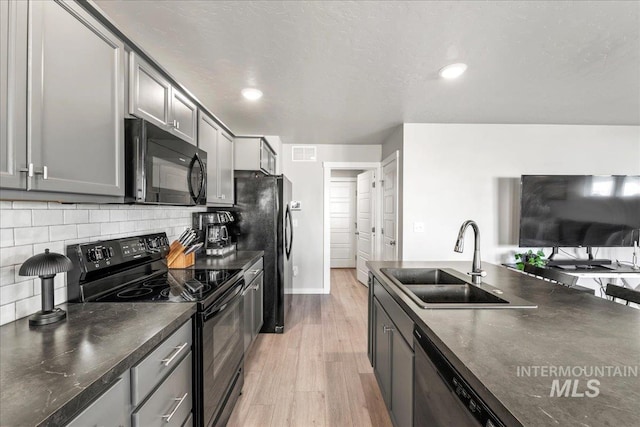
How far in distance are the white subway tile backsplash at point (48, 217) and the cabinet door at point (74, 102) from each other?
327 mm

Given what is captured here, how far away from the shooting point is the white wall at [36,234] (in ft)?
3.51

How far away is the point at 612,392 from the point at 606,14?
6.56ft

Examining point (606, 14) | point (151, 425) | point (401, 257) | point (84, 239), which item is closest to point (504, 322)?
point (151, 425)

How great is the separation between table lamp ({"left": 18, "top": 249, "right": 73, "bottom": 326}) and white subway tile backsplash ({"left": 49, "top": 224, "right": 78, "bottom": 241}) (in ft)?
0.81

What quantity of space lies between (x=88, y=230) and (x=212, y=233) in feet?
4.11

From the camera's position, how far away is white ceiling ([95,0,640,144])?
59.1 inches

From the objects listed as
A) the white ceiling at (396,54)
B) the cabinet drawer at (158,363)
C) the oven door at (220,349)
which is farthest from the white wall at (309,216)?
the cabinet drawer at (158,363)

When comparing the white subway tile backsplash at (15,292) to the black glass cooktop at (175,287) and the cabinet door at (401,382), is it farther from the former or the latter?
the cabinet door at (401,382)

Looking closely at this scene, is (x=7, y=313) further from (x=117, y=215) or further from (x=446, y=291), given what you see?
(x=446, y=291)

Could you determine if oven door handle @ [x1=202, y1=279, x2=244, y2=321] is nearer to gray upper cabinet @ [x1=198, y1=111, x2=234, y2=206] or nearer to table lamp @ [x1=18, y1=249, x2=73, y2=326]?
table lamp @ [x1=18, y1=249, x2=73, y2=326]

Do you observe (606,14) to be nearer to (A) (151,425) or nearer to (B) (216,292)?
(B) (216,292)

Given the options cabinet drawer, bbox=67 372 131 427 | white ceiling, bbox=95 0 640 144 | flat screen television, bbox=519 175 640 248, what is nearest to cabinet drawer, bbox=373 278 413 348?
cabinet drawer, bbox=67 372 131 427

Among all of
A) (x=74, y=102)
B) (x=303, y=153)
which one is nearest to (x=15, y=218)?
(x=74, y=102)

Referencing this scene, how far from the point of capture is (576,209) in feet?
10.4
